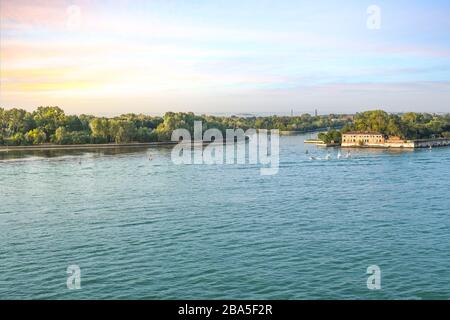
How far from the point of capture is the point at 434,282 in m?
4.63

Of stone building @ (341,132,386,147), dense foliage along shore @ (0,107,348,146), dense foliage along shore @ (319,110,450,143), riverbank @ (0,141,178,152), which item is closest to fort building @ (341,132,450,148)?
stone building @ (341,132,386,147)

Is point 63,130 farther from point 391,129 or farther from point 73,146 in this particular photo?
point 391,129

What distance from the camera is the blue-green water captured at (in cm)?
453

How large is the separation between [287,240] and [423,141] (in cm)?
2340

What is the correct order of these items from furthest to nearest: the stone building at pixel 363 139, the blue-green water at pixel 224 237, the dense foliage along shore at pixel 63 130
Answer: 1. the stone building at pixel 363 139
2. the dense foliage along shore at pixel 63 130
3. the blue-green water at pixel 224 237

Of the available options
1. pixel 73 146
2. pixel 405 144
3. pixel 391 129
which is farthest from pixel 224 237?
pixel 391 129

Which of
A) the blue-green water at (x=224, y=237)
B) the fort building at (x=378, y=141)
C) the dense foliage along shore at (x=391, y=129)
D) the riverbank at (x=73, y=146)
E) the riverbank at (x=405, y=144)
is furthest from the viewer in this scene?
the dense foliage along shore at (x=391, y=129)

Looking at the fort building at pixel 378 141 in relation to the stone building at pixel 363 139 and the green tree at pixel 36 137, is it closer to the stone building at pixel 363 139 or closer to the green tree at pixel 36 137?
the stone building at pixel 363 139

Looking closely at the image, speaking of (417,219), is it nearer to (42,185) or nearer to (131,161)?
(42,185)

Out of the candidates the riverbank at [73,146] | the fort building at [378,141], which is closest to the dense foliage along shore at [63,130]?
the riverbank at [73,146]

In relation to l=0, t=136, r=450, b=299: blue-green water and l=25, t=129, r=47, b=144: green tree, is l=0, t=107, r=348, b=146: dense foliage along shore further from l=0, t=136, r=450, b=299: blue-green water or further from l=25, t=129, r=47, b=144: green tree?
l=0, t=136, r=450, b=299: blue-green water

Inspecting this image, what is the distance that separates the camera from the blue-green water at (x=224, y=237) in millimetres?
4531

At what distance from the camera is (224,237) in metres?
6.21
